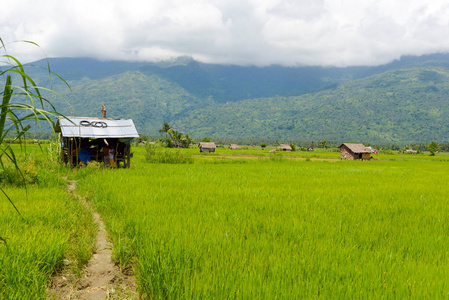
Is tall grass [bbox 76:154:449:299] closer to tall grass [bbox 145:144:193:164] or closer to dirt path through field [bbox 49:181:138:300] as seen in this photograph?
dirt path through field [bbox 49:181:138:300]

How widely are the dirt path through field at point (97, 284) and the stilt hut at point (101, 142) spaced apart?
1229 centimetres

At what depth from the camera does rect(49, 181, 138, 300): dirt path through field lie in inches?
116

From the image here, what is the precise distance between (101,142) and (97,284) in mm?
14293

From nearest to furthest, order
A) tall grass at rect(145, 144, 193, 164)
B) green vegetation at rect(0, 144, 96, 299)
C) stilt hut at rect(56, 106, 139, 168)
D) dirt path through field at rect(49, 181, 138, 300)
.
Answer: green vegetation at rect(0, 144, 96, 299)
dirt path through field at rect(49, 181, 138, 300)
stilt hut at rect(56, 106, 139, 168)
tall grass at rect(145, 144, 193, 164)

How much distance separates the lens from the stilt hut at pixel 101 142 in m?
14.9

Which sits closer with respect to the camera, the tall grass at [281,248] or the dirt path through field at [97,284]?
the tall grass at [281,248]

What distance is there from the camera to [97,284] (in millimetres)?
3232

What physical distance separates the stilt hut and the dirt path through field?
12286 millimetres

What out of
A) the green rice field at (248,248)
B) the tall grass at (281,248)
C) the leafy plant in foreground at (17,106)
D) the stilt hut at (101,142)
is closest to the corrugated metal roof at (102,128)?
the stilt hut at (101,142)

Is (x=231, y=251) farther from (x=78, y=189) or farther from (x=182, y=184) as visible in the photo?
(x=78, y=189)

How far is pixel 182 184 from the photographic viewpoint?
31.1ft

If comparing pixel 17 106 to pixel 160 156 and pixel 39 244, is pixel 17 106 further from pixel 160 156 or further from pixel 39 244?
pixel 160 156

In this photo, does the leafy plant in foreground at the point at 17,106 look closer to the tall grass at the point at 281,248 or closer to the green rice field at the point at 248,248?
the green rice field at the point at 248,248

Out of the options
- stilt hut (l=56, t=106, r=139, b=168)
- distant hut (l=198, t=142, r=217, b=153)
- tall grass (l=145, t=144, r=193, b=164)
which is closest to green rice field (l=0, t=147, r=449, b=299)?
stilt hut (l=56, t=106, r=139, b=168)
